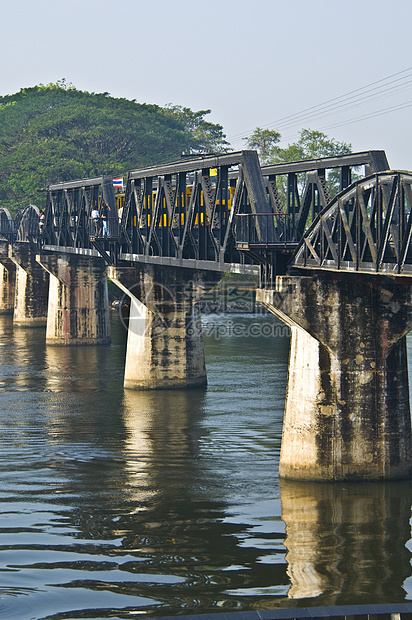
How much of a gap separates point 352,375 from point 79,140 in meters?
111

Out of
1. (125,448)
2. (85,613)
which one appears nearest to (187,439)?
(125,448)

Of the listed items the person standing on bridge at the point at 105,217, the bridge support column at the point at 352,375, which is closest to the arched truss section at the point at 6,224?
the person standing on bridge at the point at 105,217

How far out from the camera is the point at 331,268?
29203mm

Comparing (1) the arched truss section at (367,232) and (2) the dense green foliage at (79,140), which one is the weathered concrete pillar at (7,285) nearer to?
(2) the dense green foliage at (79,140)

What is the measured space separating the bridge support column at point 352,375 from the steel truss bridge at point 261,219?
132cm

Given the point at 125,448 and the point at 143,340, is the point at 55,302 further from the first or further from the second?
the point at 125,448

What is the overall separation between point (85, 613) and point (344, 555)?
7874 millimetres

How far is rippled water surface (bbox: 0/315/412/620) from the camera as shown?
73.3ft

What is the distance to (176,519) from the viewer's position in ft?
93.4

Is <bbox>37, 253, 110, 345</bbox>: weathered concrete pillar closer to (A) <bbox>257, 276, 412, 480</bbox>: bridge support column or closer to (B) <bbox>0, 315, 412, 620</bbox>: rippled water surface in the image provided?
(B) <bbox>0, 315, 412, 620</bbox>: rippled water surface

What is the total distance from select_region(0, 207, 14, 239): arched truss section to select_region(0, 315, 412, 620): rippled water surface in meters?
48.8

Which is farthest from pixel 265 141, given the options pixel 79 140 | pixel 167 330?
pixel 167 330

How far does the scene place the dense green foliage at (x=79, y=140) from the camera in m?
126

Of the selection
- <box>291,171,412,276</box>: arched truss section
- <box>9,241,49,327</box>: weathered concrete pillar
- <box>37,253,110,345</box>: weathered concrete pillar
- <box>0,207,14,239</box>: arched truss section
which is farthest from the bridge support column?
<box>0,207,14,239</box>: arched truss section
